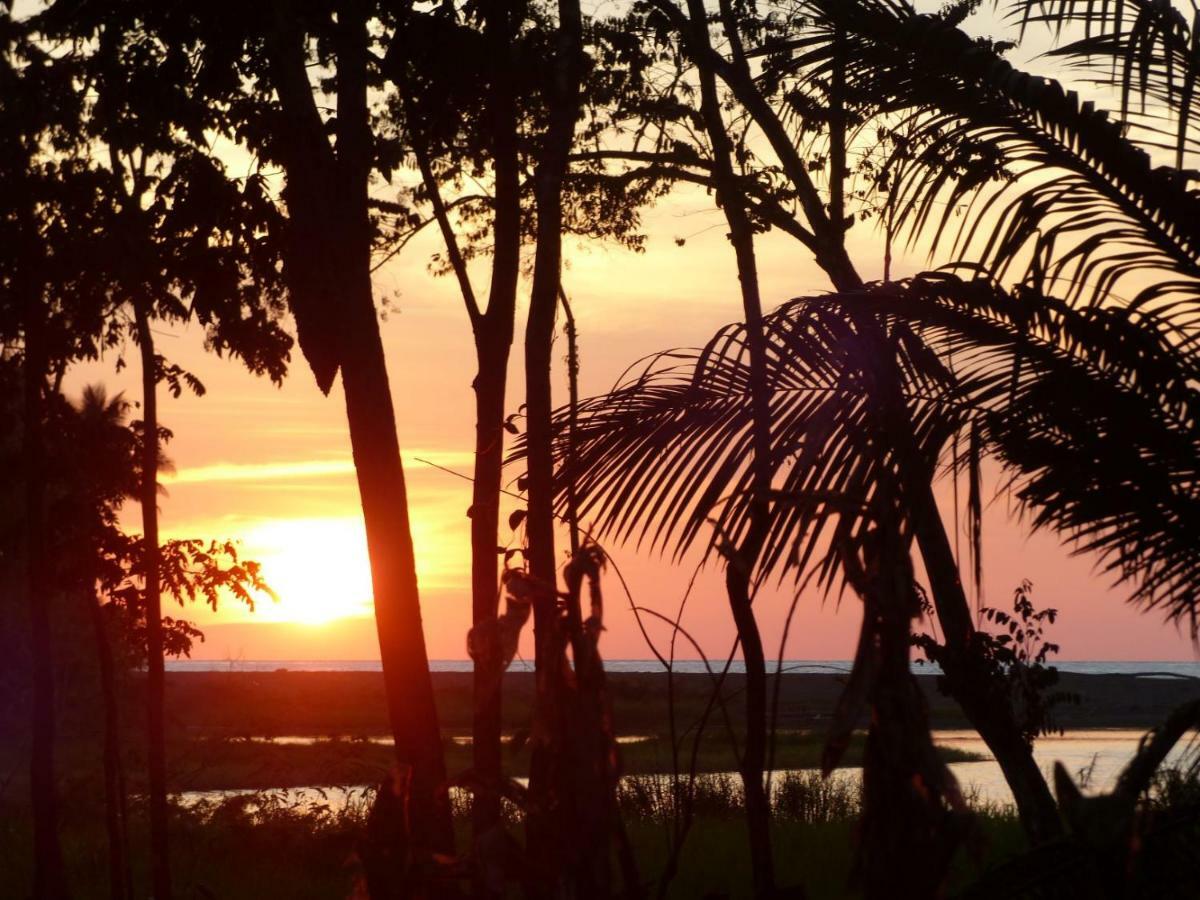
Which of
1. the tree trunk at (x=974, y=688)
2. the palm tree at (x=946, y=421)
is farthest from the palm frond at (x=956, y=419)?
the tree trunk at (x=974, y=688)

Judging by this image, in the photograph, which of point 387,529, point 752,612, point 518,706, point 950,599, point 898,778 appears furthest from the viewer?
point 518,706

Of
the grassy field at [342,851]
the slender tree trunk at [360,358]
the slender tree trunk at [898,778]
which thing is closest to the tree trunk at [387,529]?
the slender tree trunk at [360,358]

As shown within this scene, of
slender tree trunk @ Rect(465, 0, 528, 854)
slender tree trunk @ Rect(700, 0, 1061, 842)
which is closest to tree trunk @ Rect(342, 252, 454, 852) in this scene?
slender tree trunk @ Rect(465, 0, 528, 854)

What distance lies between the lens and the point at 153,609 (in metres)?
12.5

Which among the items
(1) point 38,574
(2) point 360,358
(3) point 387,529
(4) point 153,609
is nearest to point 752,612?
(3) point 387,529

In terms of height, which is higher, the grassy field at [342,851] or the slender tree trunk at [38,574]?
the slender tree trunk at [38,574]

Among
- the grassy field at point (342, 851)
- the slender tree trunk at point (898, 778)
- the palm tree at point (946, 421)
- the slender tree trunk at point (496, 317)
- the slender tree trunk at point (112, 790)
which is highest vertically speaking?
the slender tree trunk at point (496, 317)

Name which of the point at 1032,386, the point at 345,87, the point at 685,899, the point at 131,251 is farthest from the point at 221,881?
the point at 1032,386

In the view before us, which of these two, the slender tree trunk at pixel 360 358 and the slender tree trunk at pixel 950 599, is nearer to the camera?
the slender tree trunk at pixel 950 599

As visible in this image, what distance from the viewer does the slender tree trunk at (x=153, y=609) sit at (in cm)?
1219

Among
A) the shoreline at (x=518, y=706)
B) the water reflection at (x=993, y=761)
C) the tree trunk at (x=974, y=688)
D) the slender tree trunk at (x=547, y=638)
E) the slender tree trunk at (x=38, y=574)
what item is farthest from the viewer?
the shoreline at (x=518, y=706)

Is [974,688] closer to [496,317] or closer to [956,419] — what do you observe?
[956,419]

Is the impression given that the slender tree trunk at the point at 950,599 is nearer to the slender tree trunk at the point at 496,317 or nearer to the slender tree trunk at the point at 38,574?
the slender tree trunk at the point at 496,317

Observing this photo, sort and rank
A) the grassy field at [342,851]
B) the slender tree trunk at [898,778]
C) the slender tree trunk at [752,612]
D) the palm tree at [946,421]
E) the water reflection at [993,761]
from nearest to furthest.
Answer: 1. the slender tree trunk at [898,778]
2. the slender tree trunk at [752,612]
3. the palm tree at [946,421]
4. the grassy field at [342,851]
5. the water reflection at [993,761]
